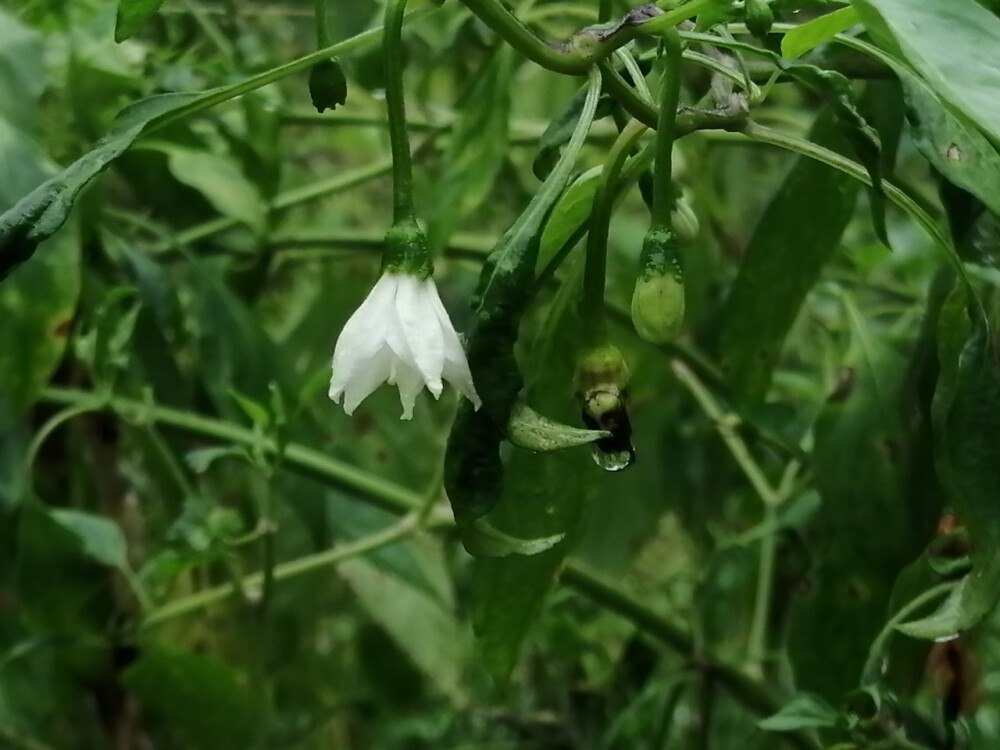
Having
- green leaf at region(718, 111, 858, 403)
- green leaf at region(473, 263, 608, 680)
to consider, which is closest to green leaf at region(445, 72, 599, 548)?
green leaf at region(473, 263, 608, 680)

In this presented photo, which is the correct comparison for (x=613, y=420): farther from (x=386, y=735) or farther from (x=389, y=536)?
(x=386, y=735)

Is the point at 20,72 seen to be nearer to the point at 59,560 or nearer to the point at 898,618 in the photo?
the point at 59,560

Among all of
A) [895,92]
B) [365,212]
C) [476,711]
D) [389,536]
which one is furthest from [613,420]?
[365,212]

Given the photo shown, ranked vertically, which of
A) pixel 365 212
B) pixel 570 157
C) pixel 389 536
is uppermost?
pixel 570 157

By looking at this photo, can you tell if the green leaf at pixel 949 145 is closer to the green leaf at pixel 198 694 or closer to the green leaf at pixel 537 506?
the green leaf at pixel 537 506

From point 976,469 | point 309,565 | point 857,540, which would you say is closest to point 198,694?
point 309,565

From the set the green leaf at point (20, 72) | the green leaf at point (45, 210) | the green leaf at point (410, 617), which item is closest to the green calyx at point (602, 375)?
the green leaf at point (45, 210)

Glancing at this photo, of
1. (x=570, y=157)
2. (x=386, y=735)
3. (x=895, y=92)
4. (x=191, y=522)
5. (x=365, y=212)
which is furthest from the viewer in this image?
(x=365, y=212)

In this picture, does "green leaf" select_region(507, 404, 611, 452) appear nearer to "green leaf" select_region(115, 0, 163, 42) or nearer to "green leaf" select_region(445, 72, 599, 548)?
"green leaf" select_region(445, 72, 599, 548)
